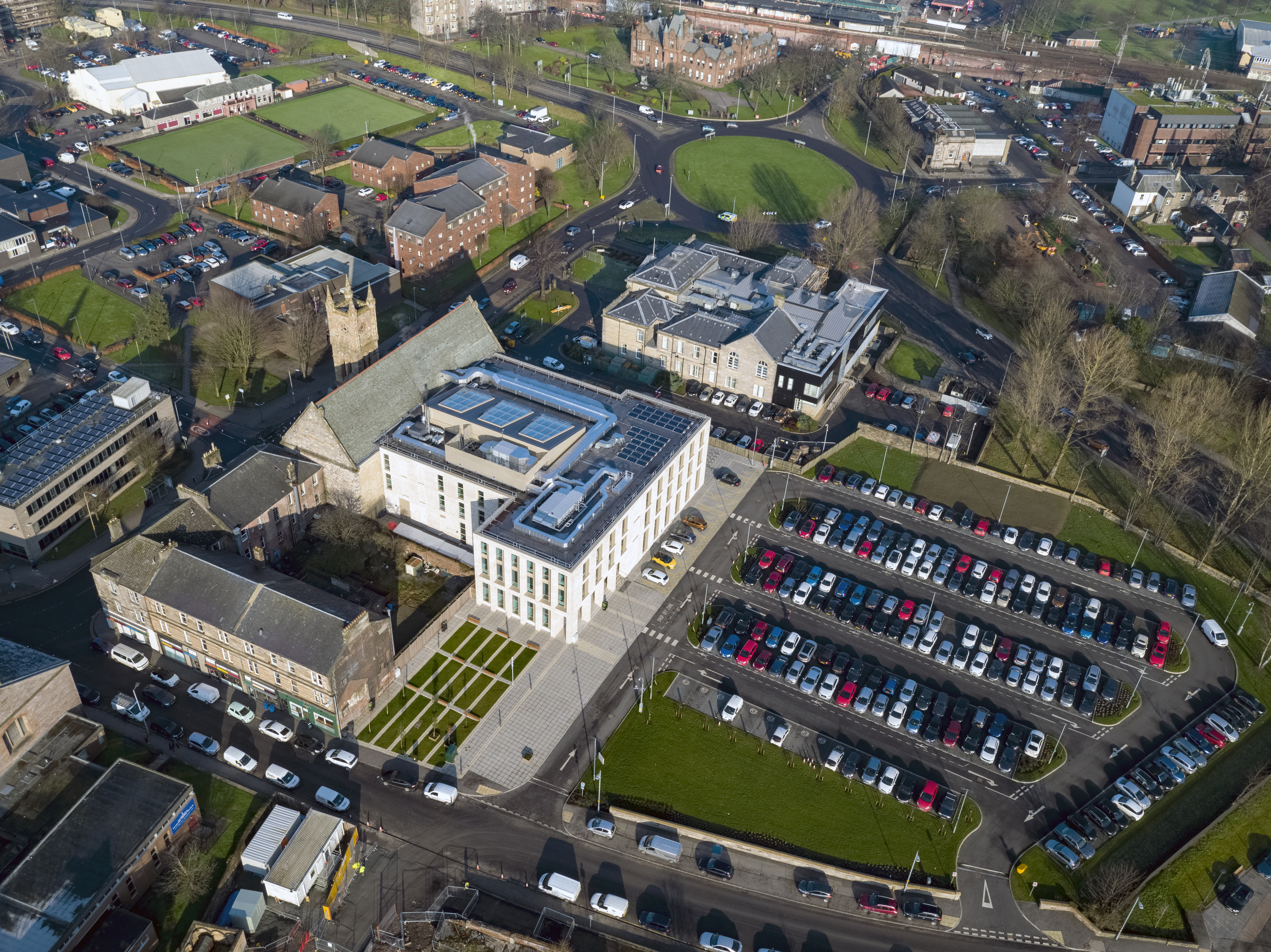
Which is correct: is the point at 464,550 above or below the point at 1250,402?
below

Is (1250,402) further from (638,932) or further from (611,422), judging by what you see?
(638,932)

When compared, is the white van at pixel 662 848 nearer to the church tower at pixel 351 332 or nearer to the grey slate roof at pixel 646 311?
the church tower at pixel 351 332

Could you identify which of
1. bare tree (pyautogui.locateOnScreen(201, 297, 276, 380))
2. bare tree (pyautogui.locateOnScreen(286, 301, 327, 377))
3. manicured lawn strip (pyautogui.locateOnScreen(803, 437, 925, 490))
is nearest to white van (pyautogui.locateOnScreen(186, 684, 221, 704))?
bare tree (pyautogui.locateOnScreen(201, 297, 276, 380))

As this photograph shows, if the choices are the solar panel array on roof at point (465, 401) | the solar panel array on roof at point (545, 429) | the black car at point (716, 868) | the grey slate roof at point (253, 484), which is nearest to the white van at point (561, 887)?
the black car at point (716, 868)

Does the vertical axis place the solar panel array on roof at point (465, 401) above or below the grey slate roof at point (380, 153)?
below

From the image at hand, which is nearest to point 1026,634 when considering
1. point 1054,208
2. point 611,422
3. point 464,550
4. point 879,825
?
point 879,825

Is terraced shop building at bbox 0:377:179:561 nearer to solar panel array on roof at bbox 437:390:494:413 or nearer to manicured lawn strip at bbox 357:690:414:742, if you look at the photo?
solar panel array on roof at bbox 437:390:494:413

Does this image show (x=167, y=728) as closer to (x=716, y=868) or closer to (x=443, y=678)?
(x=443, y=678)
